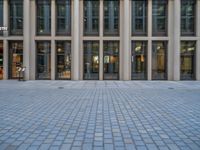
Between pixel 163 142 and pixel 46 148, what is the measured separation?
2.36 meters

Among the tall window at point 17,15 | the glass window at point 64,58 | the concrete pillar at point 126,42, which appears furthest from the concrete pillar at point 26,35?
the concrete pillar at point 126,42

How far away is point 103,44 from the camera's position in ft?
87.0

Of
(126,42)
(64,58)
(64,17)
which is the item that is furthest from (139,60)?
(64,17)

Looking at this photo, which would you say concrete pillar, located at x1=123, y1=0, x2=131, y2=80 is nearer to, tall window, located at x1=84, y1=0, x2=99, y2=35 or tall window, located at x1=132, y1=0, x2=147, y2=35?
tall window, located at x1=132, y1=0, x2=147, y2=35

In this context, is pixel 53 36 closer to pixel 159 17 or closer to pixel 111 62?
pixel 111 62

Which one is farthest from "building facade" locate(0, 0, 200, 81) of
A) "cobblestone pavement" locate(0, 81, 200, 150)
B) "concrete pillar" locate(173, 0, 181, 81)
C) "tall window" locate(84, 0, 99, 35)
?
"cobblestone pavement" locate(0, 81, 200, 150)

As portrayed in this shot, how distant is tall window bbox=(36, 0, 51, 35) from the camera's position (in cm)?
2659

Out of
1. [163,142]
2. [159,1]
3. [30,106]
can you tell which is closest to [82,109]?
[30,106]

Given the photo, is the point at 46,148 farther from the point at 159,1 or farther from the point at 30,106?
the point at 159,1

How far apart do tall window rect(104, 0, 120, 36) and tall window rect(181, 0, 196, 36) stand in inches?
251

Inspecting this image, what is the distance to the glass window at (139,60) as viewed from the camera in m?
26.4

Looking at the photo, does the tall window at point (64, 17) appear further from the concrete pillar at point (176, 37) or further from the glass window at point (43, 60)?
the concrete pillar at point (176, 37)

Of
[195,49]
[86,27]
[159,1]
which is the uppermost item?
[159,1]

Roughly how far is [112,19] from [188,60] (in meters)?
8.48
